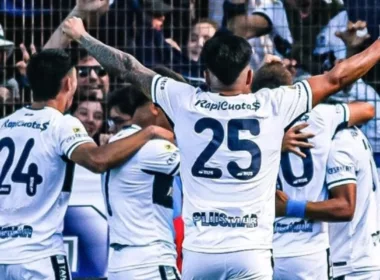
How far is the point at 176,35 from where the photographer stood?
11.1 m

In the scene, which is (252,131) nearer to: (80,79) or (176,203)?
(176,203)

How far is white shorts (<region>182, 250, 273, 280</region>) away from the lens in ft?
21.2

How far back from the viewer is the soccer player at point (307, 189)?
768 cm

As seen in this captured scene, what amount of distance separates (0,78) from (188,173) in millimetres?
4729

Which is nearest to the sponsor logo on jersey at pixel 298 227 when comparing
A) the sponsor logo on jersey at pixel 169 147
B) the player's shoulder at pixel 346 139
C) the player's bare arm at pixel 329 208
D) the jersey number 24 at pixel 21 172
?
the player's bare arm at pixel 329 208

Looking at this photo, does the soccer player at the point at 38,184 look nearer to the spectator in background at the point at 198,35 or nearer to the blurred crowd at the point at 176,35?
the blurred crowd at the point at 176,35

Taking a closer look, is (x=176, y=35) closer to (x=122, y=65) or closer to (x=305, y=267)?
(x=305, y=267)

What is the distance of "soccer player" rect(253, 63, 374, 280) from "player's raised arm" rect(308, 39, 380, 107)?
38.2 inches

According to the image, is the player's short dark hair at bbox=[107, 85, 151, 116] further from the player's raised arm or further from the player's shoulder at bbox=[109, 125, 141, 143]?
the player's raised arm

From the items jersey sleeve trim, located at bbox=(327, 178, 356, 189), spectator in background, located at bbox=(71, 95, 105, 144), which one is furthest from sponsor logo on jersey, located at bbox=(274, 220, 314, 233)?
spectator in background, located at bbox=(71, 95, 105, 144)

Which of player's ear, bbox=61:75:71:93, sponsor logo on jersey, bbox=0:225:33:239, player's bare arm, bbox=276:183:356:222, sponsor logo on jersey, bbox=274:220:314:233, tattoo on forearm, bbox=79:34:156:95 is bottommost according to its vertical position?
sponsor logo on jersey, bbox=274:220:314:233

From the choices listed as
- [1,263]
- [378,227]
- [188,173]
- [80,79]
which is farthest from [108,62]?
[80,79]

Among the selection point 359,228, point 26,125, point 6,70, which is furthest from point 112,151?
point 6,70

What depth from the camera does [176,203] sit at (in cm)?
928
